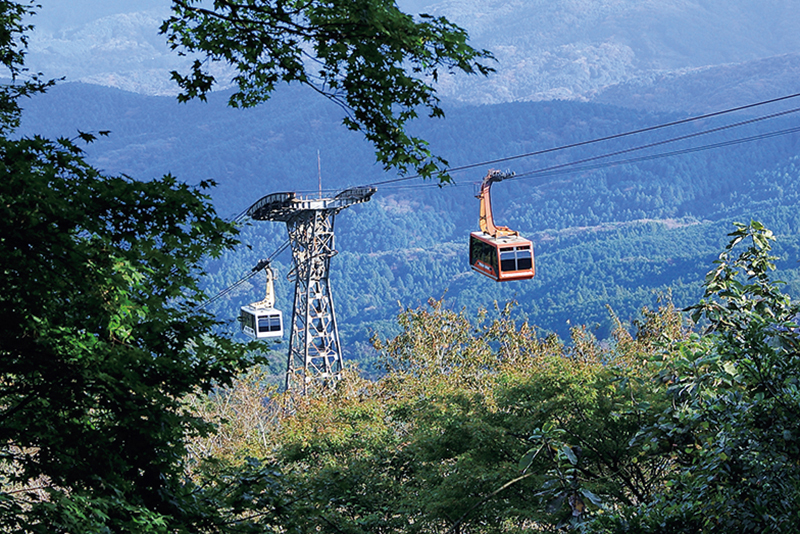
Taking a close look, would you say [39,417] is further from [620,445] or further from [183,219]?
[620,445]

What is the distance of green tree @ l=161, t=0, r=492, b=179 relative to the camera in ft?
18.9

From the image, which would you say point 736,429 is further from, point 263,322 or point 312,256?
point 312,256

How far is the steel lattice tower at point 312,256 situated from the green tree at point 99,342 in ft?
125

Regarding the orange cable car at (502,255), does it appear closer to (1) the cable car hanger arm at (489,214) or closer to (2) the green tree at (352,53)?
(1) the cable car hanger arm at (489,214)

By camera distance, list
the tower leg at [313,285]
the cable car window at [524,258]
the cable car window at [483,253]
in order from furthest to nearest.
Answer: the tower leg at [313,285], the cable car window at [483,253], the cable car window at [524,258]

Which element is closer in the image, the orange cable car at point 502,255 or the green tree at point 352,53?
A: the green tree at point 352,53

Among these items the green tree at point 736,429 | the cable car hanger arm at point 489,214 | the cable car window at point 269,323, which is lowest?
the cable car window at point 269,323

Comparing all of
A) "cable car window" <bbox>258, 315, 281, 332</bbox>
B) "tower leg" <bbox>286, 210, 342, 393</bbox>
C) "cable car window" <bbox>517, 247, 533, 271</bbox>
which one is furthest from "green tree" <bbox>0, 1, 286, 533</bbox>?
"cable car window" <bbox>258, 315, 281, 332</bbox>

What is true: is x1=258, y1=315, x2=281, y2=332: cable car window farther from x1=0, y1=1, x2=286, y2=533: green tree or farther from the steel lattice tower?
x1=0, y1=1, x2=286, y2=533: green tree

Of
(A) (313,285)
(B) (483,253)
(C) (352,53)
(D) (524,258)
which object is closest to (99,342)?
(C) (352,53)

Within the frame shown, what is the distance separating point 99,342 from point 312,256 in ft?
131

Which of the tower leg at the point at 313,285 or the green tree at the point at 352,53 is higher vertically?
the green tree at the point at 352,53

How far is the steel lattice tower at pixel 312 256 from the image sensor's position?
4494cm

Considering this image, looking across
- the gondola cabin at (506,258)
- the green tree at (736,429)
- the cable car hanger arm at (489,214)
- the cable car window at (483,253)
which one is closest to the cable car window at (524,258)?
the gondola cabin at (506,258)
